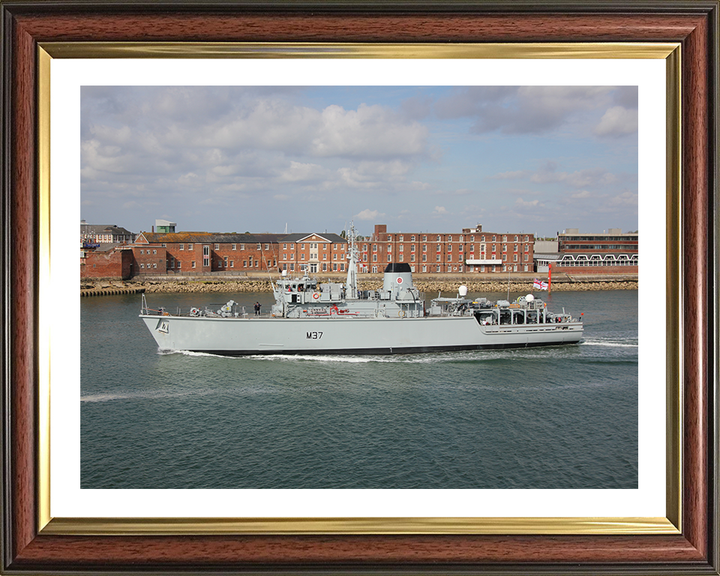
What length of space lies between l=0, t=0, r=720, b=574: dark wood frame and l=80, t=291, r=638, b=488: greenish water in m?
1.34

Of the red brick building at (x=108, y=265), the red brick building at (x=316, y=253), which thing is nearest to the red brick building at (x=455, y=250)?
the red brick building at (x=316, y=253)

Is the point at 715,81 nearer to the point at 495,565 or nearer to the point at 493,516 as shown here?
the point at 493,516

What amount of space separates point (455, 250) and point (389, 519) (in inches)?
2119

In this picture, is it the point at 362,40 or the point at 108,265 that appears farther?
the point at 108,265

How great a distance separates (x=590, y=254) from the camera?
50.3m

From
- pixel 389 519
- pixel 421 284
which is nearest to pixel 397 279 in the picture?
pixel 389 519

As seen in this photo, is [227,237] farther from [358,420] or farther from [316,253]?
[358,420]

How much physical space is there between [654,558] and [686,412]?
105 centimetres

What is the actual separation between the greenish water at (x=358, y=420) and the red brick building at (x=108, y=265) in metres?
24.0

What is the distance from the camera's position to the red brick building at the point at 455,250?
2194 inches

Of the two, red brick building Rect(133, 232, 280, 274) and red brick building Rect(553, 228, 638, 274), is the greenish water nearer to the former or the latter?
red brick building Rect(553, 228, 638, 274)

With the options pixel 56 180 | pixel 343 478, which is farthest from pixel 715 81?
pixel 343 478

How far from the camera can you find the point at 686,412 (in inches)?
140

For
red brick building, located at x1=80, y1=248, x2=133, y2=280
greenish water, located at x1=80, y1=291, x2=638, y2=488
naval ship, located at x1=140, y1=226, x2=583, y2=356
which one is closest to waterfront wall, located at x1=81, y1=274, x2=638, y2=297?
red brick building, located at x1=80, y1=248, x2=133, y2=280
